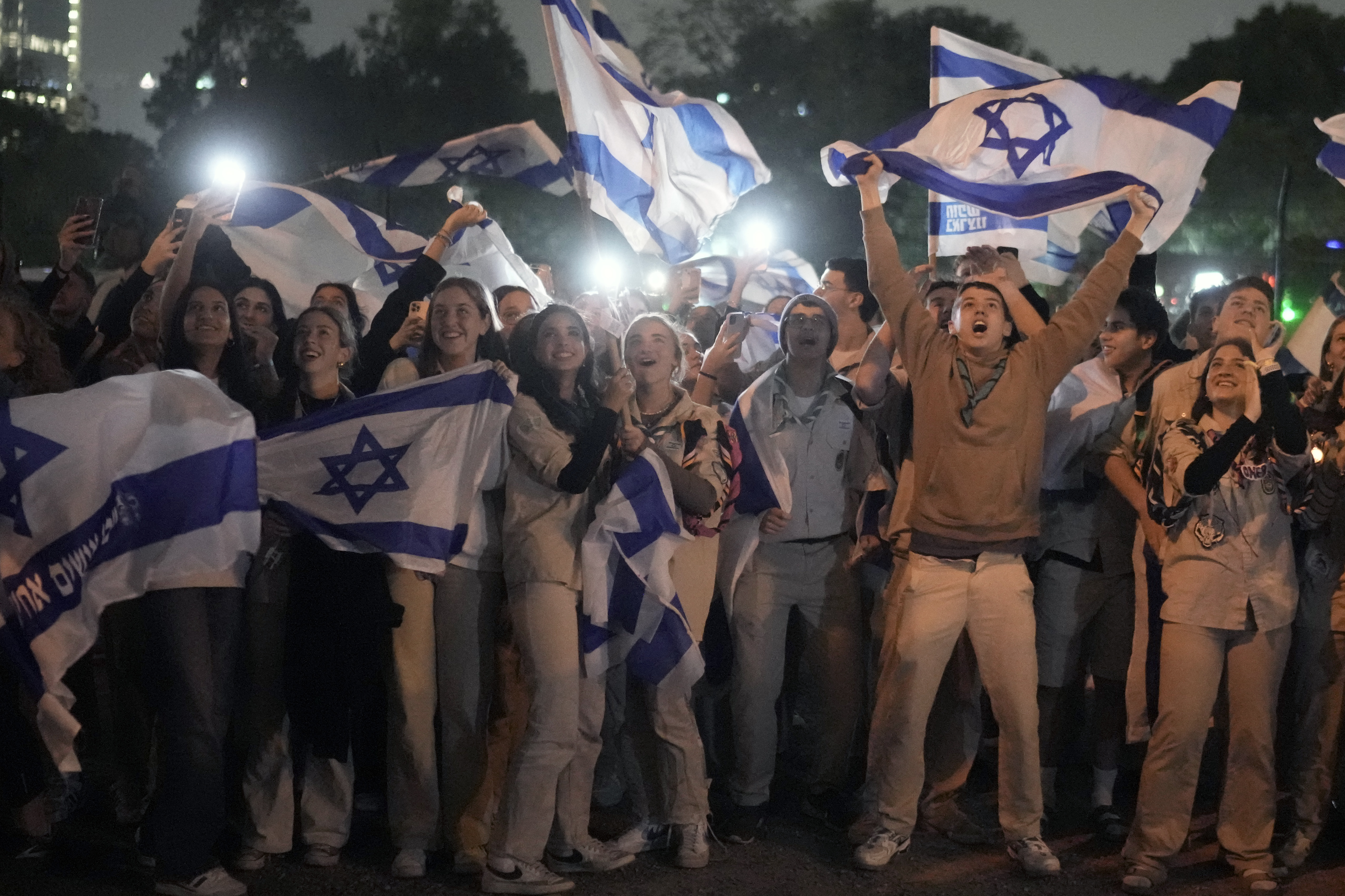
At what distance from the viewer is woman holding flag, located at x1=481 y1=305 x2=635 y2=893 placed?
5164 millimetres

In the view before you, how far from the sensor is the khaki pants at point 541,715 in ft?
16.9

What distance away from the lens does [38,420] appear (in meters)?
4.83

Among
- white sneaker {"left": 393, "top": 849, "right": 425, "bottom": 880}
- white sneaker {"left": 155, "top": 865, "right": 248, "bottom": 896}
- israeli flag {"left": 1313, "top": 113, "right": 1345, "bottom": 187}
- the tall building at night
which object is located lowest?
white sneaker {"left": 393, "top": 849, "right": 425, "bottom": 880}

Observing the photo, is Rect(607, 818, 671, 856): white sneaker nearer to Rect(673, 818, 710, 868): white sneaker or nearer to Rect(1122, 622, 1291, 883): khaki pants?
Rect(673, 818, 710, 868): white sneaker

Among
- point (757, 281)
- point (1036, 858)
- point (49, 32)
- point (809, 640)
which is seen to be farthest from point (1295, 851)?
point (49, 32)

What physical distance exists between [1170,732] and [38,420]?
4444mm

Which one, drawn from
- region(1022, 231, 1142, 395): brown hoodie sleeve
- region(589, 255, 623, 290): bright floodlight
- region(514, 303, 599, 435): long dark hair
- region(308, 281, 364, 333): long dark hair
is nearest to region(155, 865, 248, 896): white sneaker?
region(514, 303, 599, 435): long dark hair

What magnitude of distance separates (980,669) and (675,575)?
131cm

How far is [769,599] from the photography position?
19.8ft

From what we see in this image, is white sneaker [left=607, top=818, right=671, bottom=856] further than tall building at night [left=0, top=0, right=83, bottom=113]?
No

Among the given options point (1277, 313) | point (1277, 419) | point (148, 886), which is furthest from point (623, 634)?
point (1277, 313)

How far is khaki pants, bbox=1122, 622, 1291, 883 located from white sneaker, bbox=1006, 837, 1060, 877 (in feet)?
→ 1.05

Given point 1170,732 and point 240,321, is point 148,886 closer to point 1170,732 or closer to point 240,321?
point 240,321

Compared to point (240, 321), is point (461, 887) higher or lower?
lower
